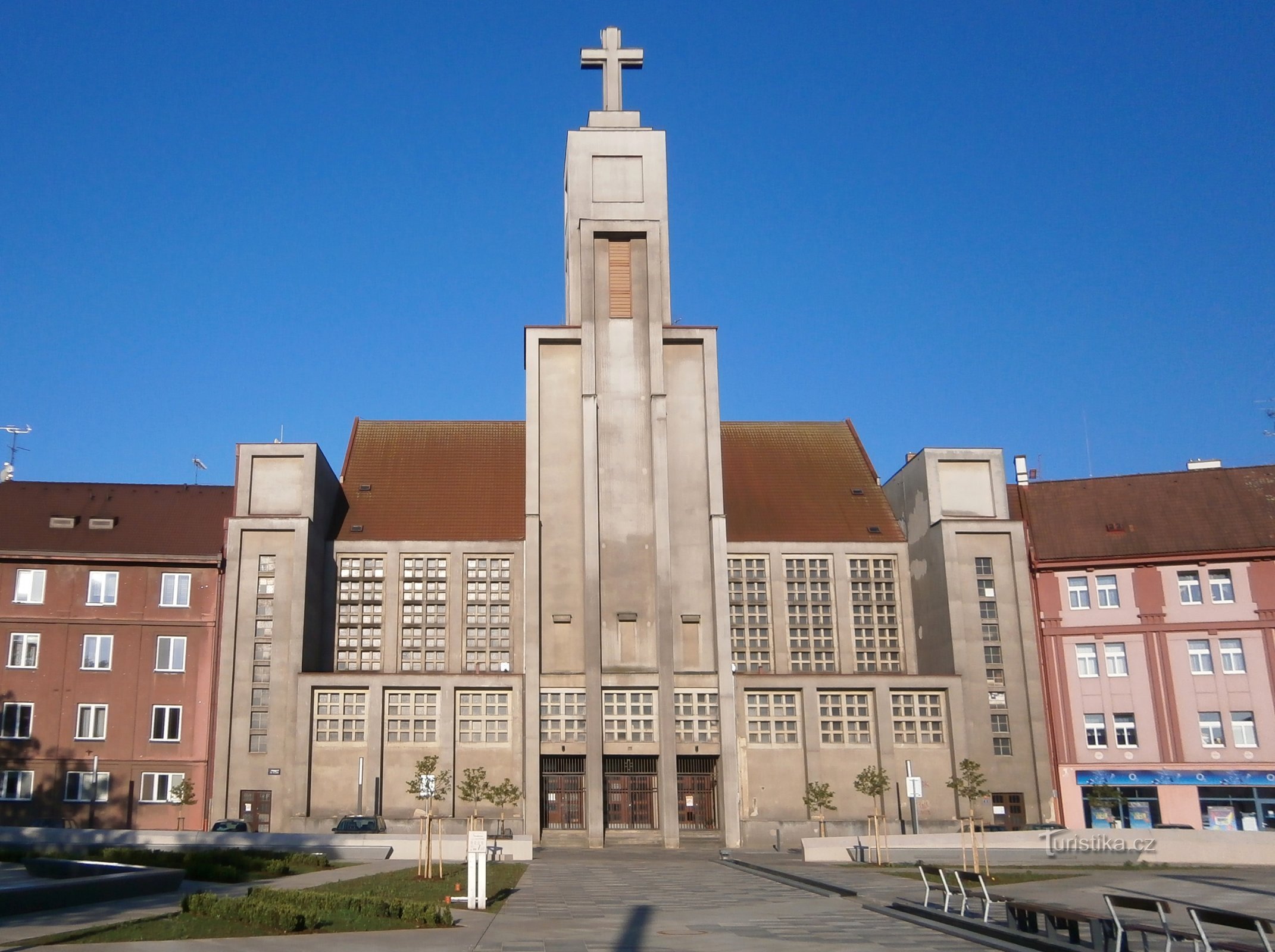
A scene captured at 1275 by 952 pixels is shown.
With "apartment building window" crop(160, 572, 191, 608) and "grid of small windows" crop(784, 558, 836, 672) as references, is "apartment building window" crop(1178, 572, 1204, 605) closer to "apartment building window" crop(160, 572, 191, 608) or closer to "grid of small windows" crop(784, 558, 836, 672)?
"grid of small windows" crop(784, 558, 836, 672)

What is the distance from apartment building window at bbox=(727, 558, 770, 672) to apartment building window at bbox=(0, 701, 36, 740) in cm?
3040

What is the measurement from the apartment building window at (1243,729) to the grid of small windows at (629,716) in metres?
24.8

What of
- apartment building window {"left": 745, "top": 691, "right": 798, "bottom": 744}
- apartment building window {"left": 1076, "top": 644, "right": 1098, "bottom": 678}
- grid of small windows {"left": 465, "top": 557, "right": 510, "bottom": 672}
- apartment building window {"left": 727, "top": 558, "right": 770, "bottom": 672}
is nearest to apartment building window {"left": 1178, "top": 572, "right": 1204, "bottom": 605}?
apartment building window {"left": 1076, "top": 644, "right": 1098, "bottom": 678}

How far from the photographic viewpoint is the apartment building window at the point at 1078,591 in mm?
55000

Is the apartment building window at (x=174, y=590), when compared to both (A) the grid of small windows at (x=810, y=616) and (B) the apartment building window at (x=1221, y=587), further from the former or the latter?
(B) the apartment building window at (x=1221, y=587)

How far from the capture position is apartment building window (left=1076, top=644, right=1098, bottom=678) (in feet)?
177

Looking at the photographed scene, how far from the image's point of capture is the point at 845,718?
52719 mm

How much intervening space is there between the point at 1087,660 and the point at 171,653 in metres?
40.6

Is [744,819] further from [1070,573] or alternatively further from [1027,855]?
[1070,573]

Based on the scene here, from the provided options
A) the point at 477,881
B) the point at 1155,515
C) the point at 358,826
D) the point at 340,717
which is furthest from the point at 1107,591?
the point at 477,881

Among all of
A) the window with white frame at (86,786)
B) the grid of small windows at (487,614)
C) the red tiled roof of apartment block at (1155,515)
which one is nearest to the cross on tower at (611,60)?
the grid of small windows at (487,614)

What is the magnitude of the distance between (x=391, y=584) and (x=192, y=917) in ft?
118

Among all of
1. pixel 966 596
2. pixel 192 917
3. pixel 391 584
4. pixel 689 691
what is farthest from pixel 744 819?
pixel 192 917

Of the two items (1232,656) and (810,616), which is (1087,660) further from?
(810,616)
